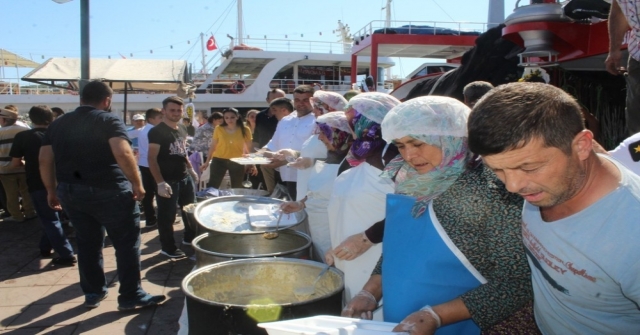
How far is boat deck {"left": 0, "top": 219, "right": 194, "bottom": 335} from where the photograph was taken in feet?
12.6

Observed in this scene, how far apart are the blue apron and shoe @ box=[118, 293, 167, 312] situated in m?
2.93

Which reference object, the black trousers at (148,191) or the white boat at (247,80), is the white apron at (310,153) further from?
the white boat at (247,80)

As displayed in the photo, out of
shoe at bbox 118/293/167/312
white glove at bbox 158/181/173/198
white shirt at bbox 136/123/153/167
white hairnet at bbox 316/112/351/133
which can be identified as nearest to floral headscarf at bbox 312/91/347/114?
white hairnet at bbox 316/112/351/133

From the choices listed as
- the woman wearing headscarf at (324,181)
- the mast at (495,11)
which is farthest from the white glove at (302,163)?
the mast at (495,11)

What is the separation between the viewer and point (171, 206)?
5.30 m

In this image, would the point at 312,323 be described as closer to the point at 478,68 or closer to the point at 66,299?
→ the point at 478,68

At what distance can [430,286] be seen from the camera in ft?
5.48

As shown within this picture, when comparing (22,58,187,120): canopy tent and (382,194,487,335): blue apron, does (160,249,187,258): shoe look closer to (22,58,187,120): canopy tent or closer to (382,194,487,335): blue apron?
(382,194,487,335): blue apron

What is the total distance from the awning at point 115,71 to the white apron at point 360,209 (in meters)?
7.81

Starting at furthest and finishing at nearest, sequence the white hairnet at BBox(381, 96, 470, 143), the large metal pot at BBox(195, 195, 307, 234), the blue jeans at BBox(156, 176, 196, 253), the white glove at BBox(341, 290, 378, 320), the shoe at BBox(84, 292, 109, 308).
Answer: the blue jeans at BBox(156, 176, 196, 253) < the shoe at BBox(84, 292, 109, 308) < the large metal pot at BBox(195, 195, 307, 234) < the white glove at BBox(341, 290, 378, 320) < the white hairnet at BBox(381, 96, 470, 143)

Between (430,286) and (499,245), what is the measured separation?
0.27 metres

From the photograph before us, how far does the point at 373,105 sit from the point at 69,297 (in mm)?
3565

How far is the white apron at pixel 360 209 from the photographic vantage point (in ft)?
7.69

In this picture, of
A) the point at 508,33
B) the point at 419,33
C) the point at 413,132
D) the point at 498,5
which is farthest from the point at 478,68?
the point at 419,33
